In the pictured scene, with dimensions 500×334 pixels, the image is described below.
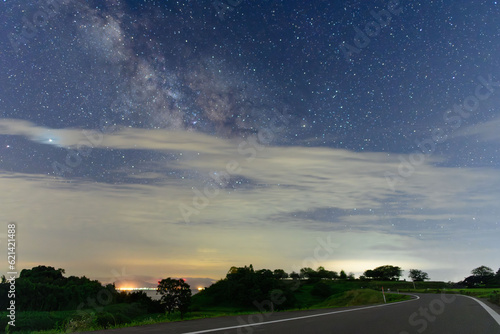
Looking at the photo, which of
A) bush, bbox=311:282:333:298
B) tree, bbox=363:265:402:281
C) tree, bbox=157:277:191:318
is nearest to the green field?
bush, bbox=311:282:333:298

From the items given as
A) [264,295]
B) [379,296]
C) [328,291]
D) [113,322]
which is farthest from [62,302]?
[328,291]

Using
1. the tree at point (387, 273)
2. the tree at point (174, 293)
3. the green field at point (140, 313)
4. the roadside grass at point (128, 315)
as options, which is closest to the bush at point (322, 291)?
the green field at point (140, 313)

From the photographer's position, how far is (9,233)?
1224 cm

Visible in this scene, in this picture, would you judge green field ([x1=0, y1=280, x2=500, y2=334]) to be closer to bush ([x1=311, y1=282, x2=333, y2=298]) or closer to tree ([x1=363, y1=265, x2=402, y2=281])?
bush ([x1=311, y1=282, x2=333, y2=298])

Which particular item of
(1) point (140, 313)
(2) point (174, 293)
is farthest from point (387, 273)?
(1) point (140, 313)

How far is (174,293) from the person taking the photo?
62.2 metres

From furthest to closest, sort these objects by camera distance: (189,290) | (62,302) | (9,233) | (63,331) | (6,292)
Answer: (189,290)
(62,302)
(6,292)
(9,233)
(63,331)

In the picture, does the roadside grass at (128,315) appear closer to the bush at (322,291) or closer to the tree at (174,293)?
the bush at (322,291)

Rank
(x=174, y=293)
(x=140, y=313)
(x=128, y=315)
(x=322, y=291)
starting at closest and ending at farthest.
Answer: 1. (x=128, y=315)
2. (x=140, y=313)
3. (x=174, y=293)
4. (x=322, y=291)

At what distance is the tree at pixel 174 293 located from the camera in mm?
61375

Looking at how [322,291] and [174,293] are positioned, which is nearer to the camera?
[174,293]

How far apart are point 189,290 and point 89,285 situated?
85.6 ft

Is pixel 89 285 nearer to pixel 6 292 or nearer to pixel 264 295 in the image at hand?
pixel 6 292

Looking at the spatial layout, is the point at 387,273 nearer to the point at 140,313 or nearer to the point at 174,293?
the point at 174,293
